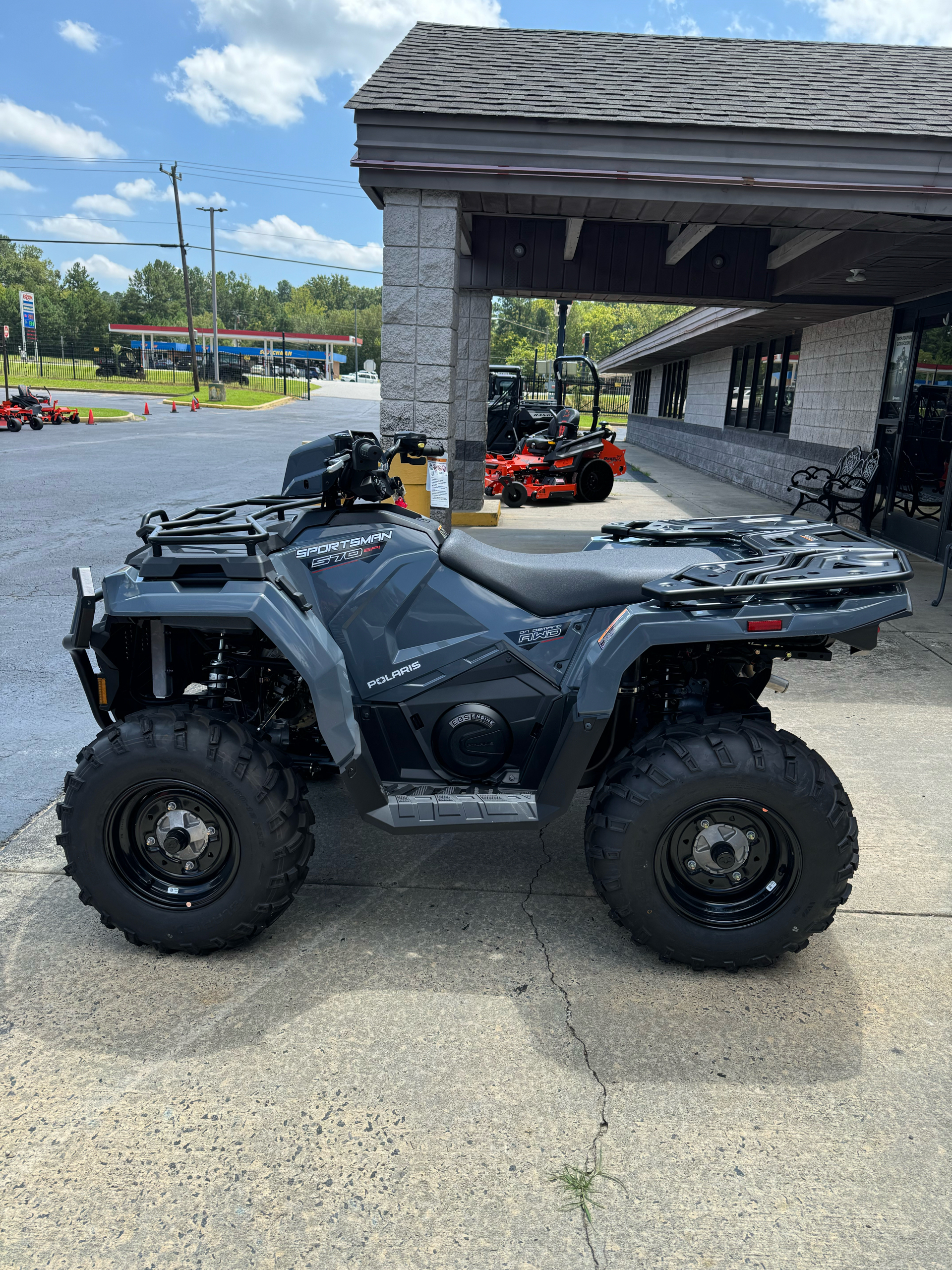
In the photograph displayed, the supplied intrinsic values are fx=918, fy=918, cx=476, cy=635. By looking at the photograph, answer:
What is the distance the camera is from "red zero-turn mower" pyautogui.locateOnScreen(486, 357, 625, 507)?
14406mm

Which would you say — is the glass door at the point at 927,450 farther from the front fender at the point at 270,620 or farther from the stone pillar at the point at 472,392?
the front fender at the point at 270,620

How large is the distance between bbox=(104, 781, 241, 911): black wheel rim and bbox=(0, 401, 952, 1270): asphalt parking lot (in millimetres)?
230

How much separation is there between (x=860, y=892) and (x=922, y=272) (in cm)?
862

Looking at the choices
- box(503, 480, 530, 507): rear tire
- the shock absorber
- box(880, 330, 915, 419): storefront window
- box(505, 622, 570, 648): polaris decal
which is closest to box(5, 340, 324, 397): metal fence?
box(503, 480, 530, 507): rear tire

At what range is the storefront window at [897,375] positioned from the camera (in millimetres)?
11211

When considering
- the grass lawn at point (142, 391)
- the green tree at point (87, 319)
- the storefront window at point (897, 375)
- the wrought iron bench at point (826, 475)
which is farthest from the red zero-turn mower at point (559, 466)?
the green tree at point (87, 319)

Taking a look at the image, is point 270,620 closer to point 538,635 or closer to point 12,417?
point 538,635

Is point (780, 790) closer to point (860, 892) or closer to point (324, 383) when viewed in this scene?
point (860, 892)

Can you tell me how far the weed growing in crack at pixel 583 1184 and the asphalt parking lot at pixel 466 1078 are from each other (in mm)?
24

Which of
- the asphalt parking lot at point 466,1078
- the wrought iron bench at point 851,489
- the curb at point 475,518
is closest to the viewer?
the asphalt parking lot at point 466,1078

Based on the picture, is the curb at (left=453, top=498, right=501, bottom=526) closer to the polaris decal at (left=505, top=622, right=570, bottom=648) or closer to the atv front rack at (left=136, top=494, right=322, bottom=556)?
the atv front rack at (left=136, top=494, right=322, bottom=556)

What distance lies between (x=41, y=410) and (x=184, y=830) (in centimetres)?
2575

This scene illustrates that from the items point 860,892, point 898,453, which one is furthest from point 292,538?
point 898,453

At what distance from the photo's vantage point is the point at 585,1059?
8.41ft
